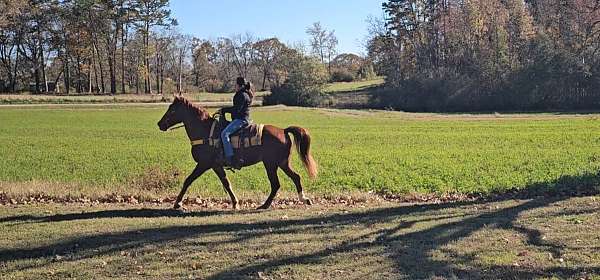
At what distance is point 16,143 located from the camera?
30500mm

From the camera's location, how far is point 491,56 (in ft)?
253

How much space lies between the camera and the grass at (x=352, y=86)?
93.4 m

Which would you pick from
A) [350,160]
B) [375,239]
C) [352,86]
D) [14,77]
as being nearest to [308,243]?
[375,239]

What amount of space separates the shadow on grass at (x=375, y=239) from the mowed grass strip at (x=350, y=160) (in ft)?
13.8

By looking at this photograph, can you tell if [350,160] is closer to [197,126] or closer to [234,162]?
[234,162]

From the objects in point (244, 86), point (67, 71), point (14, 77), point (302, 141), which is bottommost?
point (302, 141)

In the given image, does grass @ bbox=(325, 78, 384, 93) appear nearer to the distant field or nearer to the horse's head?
the distant field

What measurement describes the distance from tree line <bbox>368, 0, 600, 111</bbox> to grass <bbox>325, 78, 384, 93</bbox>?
18.5ft

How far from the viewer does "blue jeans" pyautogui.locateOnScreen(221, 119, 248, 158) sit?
12.0m

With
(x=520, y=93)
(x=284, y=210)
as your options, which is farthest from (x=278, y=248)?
(x=520, y=93)

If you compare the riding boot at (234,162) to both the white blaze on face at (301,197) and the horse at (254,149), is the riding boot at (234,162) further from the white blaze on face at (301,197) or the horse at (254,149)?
the white blaze on face at (301,197)

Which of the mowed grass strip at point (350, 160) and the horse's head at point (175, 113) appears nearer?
the horse's head at point (175, 113)

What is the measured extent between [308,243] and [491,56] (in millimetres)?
74395

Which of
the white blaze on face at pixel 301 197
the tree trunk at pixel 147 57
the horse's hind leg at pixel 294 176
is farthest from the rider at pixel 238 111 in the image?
the tree trunk at pixel 147 57
